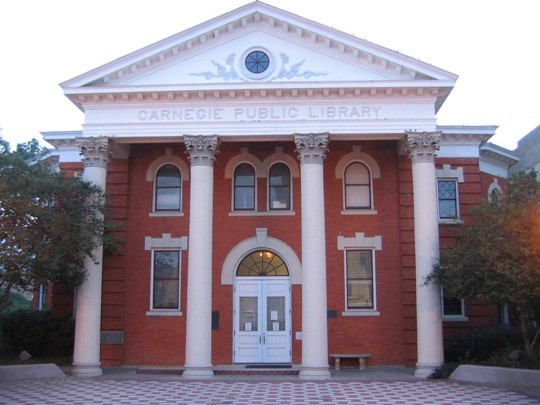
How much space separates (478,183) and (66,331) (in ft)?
55.2

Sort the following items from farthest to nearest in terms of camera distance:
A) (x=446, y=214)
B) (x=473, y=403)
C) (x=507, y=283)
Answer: (x=446, y=214)
(x=507, y=283)
(x=473, y=403)

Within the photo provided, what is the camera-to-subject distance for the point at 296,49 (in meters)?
22.8

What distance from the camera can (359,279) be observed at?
2455 centimetres

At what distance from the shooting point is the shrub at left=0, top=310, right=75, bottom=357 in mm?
25250

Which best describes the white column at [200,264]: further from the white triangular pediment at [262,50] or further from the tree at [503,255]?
the tree at [503,255]

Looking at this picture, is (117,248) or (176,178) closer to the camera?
(117,248)

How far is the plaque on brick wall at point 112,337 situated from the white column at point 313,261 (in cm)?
727

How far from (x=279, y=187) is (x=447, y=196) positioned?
21.8ft

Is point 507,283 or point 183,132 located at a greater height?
point 183,132

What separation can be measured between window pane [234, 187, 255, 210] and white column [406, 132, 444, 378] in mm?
6292

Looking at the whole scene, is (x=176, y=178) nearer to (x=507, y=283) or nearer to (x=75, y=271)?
(x=75, y=271)

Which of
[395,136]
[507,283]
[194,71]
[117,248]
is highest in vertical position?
[194,71]

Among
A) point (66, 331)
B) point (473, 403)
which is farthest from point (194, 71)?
point (473, 403)

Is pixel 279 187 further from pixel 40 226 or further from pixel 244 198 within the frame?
pixel 40 226
